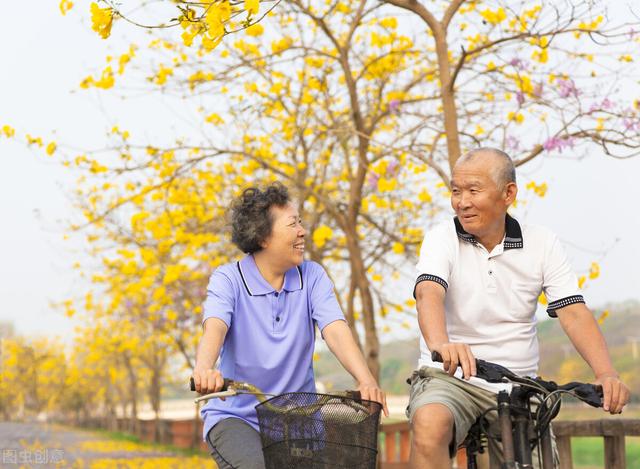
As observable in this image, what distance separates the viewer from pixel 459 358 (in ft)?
10.5

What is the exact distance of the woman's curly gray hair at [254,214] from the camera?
13.5 ft

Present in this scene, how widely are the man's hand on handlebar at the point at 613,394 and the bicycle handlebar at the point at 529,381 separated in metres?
0.03

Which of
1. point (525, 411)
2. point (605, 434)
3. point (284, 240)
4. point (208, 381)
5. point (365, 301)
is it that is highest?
point (365, 301)

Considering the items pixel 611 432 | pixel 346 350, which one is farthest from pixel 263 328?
pixel 611 432

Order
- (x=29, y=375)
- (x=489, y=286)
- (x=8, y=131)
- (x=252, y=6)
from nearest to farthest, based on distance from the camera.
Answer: (x=489, y=286) → (x=252, y=6) → (x=8, y=131) → (x=29, y=375)

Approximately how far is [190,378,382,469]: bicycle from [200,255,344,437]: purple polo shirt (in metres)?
0.65

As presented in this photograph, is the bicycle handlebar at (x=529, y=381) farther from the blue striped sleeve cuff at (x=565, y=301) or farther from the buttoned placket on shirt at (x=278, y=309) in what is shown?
the buttoned placket on shirt at (x=278, y=309)

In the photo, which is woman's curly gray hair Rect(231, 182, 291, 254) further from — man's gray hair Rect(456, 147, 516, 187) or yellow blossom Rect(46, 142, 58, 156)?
yellow blossom Rect(46, 142, 58, 156)

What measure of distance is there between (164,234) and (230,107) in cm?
161

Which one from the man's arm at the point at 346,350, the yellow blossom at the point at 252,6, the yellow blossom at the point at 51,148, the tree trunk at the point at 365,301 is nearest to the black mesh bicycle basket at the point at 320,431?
the man's arm at the point at 346,350

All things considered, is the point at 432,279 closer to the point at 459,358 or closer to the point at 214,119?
the point at 459,358

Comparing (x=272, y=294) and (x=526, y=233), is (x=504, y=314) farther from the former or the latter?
(x=272, y=294)

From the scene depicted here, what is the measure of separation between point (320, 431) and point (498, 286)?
114cm

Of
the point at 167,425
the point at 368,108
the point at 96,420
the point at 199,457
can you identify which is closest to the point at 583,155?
the point at 368,108
